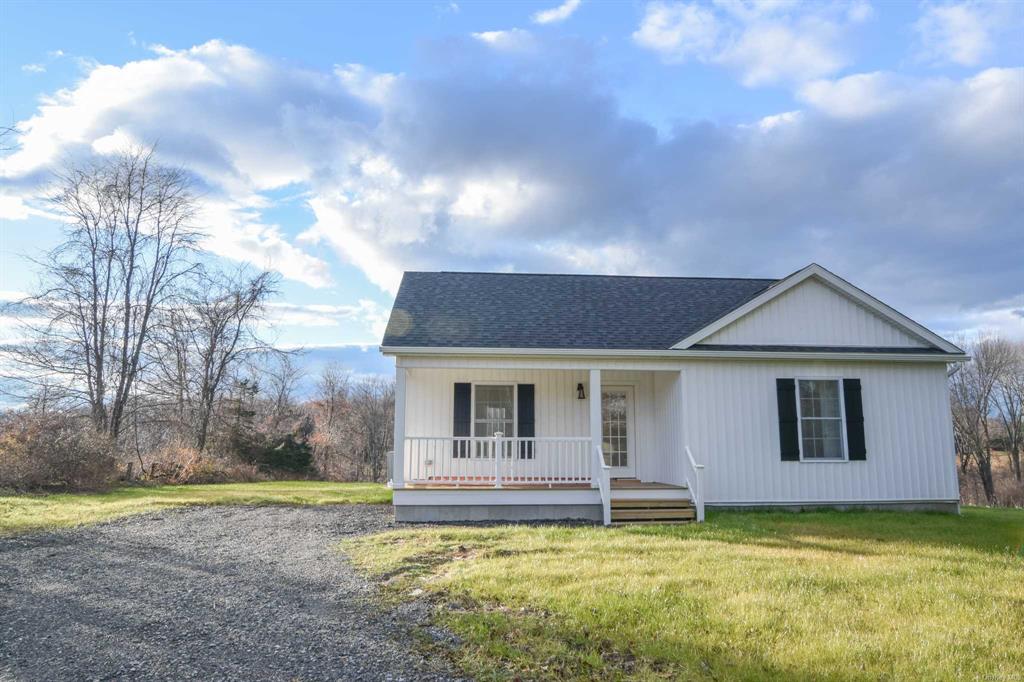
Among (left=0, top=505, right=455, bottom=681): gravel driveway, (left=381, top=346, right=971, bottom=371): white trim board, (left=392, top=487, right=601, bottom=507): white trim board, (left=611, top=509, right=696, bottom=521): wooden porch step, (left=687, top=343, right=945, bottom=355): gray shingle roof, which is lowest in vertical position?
(left=0, top=505, right=455, bottom=681): gravel driveway

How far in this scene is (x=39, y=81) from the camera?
11.1 metres

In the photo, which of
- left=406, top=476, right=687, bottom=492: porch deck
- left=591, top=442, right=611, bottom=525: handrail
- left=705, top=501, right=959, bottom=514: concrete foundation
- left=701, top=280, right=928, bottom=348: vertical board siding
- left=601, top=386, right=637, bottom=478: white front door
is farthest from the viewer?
left=601, top=386, right=637, bottom=478: white front door

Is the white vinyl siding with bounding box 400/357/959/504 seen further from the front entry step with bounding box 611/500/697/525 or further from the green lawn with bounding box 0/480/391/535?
the green lawn with bounding box 0/480/391/535

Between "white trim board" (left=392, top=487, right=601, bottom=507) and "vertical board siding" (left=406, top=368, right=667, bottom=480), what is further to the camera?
"vertical board siding" (left=406, top=368, right=667, bottom=480)

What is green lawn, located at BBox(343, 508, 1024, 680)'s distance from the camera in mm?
3939

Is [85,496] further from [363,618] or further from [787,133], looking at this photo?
[787,133]

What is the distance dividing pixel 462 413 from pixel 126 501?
7906mm

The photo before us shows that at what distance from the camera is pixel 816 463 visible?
11180 millimetres

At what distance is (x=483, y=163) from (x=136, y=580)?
460 inches

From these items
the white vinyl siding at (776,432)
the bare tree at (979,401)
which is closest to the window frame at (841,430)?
the white vinyl siding at (776,432)

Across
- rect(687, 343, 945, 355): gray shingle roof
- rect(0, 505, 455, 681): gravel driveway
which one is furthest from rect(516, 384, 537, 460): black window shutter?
rect(0, 505, 455, 681): gravel driveway

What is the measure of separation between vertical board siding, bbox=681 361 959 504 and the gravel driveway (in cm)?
698

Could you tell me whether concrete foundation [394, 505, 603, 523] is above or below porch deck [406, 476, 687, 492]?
below

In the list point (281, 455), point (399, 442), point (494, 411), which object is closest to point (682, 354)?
point (494, 411)
